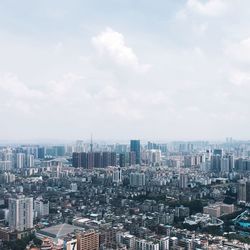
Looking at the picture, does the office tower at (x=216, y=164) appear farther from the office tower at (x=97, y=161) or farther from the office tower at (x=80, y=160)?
the office tower at (x=80, y=160)

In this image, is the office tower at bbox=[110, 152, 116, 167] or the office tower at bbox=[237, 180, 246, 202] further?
the office tower at bbox=[110, 152, 116, 167]

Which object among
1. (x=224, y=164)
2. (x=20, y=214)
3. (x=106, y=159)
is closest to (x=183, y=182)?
(x=224, y=164)

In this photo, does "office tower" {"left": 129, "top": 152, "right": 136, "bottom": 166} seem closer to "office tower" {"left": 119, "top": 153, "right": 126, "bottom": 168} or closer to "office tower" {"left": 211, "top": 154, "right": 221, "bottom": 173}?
"office tower" {"left": 119, "top": 153, "right": 126, "bottom": 168}

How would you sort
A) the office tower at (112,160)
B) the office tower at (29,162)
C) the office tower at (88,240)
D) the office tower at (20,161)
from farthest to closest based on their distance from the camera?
1. the office tower at (29,162)
2. the office tower at (20,161)
3. the office tower at (112,160)
4. the office tower at (88,240)

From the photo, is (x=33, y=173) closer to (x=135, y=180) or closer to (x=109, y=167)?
(x=109, y=167)

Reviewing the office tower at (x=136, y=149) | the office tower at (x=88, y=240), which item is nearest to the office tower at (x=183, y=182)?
the office tower at (x=136, y=149)

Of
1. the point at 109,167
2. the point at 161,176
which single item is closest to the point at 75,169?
the point at 109,167

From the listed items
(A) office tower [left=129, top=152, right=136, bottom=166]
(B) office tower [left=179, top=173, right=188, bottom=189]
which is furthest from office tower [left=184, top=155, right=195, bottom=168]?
(B) office tower [left=179, top=173, right=188, bottom=189]

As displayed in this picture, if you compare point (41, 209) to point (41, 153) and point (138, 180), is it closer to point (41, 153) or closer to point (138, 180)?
point (138, 180)
